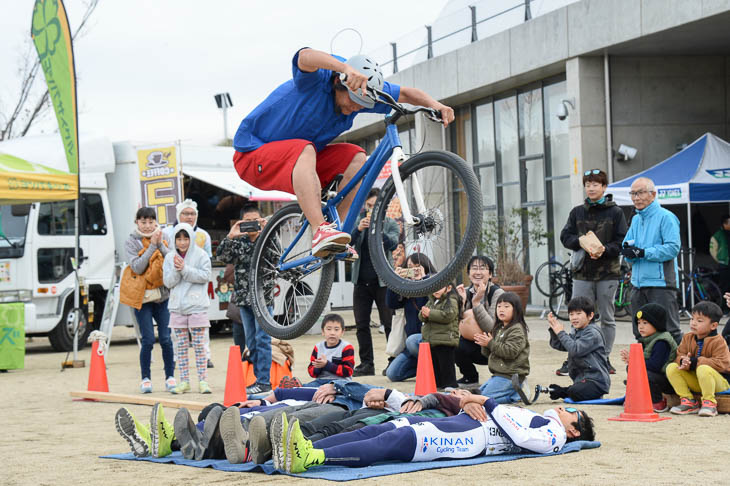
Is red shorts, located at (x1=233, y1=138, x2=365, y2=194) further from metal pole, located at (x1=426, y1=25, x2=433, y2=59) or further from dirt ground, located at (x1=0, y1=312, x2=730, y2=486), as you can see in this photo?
metal pole, located at (x1=426, y1=25, x2=433, y2=59)

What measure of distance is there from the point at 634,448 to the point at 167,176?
11.6 meters

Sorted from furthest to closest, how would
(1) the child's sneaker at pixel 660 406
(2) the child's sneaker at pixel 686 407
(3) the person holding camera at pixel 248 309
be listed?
(3) the person holding camera at pixel 248 309 → (1) the child's sneaker at pixel 660 406 → (2) the child's sneaker at pixel 686 407

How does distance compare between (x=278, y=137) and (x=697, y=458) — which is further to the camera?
(x=697, y=458)

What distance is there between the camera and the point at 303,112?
495cm

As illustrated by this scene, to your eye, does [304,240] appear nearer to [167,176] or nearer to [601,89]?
[167,176]

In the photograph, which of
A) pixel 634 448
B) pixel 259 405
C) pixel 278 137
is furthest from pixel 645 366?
pixel 278 137

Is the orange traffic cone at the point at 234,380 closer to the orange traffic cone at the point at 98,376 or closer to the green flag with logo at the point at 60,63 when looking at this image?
the orange traffic cone at the point at 98,376

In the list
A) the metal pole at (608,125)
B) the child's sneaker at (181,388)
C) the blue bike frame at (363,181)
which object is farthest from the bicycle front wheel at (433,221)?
the metal pole at (608,125)

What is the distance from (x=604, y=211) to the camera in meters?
9.35

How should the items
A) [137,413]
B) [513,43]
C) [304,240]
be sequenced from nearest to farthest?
[304,240], [137,413], [513,43]

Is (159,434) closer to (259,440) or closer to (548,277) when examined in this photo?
(259,440)

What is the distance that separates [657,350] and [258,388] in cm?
376

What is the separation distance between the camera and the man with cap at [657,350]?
774 cm

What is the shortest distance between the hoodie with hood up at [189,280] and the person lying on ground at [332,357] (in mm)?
1660
